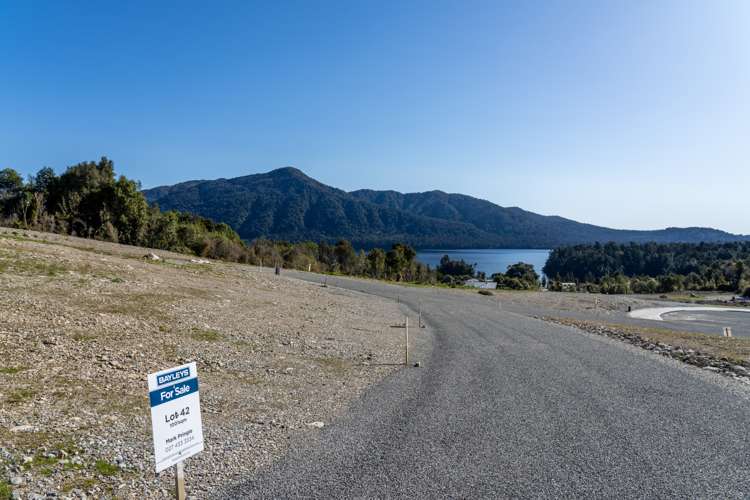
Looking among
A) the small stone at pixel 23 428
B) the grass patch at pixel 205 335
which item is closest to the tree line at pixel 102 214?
the grass patch at pixel 205 335

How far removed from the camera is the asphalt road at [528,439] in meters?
6.38

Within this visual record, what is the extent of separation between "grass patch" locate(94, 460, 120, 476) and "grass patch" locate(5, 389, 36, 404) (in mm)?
2470

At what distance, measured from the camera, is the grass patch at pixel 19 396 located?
7250 millimetres

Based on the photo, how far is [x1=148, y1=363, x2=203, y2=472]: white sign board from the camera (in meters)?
4.47

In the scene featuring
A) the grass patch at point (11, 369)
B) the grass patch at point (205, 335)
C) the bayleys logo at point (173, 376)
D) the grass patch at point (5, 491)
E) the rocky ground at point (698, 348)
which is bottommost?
the rocky ground at point (698, 348)

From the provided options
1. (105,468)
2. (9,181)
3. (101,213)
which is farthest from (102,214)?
(105,468)

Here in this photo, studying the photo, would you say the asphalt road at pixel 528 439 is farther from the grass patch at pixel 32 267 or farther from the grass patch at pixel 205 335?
A: the grass patch at pixel 32 267

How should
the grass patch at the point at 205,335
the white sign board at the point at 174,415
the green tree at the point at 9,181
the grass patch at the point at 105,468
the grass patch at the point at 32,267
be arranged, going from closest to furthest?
the white sign board at the point at 174,415
the grass patch at the point at 105,468
the grass patch at the point at 205,335
the grass patch at the point at 32,267
the green tree at the point at 9,181

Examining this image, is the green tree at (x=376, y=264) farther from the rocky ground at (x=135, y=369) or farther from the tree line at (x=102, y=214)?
the rocky ground at (x=135, y=369)

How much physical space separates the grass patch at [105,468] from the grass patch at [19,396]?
2.47 metres

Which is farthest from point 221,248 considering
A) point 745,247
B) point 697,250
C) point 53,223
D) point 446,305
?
point 745,247

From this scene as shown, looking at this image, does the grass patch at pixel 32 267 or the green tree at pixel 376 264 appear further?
the green tree at pixel 376 264

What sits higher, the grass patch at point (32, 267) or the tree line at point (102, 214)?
the tree line at point (102, 214)

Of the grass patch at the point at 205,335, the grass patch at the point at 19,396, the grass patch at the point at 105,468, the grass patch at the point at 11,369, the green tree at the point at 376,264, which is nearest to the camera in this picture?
the grass patch at the point at 105,468
